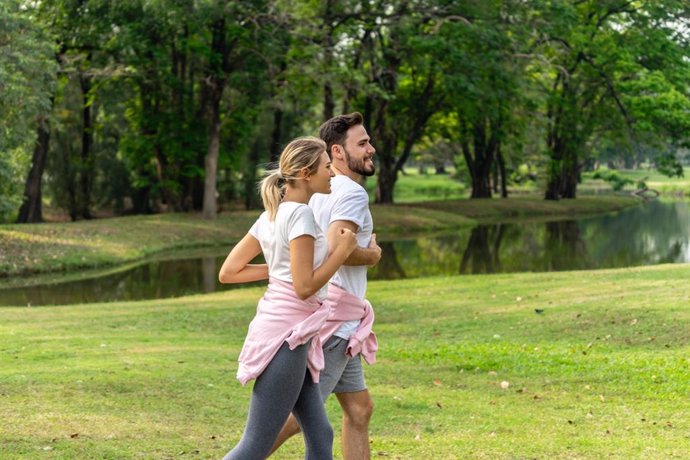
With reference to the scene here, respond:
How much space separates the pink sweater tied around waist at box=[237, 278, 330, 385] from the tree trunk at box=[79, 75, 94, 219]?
35.4m

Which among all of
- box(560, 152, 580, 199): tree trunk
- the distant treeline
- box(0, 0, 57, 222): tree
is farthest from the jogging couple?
box(560, 152, 580, 199): tree trunk

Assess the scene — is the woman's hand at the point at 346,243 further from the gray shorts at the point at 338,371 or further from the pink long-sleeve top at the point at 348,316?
the gray shorts at the point at 338,371

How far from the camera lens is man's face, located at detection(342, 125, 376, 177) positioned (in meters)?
5.94

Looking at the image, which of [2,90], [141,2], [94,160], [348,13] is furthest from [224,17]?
[2,90]

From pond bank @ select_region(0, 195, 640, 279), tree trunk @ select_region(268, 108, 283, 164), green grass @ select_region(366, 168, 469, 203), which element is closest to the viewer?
pond bank @ select_region(0, 195, 640, 279)

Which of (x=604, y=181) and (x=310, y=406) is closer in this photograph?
(x=310, y=406)

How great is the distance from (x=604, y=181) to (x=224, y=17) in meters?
74.5

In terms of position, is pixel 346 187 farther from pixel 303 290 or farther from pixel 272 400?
pixel 272 400

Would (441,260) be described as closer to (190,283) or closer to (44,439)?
(190,283)

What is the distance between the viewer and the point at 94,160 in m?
41.3

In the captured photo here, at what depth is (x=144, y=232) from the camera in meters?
34.7

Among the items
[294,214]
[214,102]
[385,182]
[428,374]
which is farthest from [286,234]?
[385,182]

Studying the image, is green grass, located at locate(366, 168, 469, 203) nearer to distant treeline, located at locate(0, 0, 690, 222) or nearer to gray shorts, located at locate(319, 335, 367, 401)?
distant treeline, located at locate(0, 0, 690, 222)

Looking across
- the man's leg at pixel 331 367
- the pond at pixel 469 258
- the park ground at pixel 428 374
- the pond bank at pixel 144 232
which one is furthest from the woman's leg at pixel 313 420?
the pond bank at pixel 144 232
